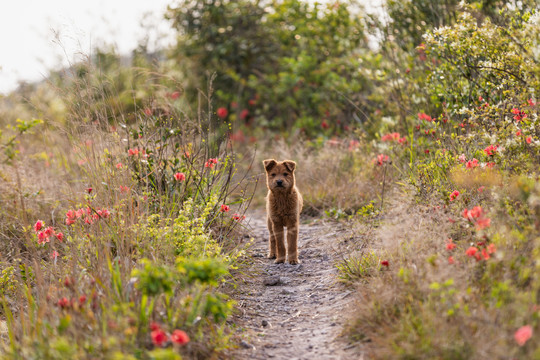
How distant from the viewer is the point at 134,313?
3295 mm

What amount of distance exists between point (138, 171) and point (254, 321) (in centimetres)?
238

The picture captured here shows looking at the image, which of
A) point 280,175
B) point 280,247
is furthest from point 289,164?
point 280,247

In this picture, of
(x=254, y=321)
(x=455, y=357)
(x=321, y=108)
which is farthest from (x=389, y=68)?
(x=455, y=357)

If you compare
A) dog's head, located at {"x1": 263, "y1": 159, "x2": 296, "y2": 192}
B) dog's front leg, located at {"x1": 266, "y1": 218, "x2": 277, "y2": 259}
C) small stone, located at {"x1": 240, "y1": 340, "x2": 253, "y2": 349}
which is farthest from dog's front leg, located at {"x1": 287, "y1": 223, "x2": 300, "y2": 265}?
small stone, located at {"x1": 240, "y1": 340, "x2": 253, "y2": 349}

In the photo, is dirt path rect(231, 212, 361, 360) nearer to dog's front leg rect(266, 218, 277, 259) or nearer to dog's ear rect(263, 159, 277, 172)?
Result: dog's front leg rect(266, 218, 277, 259)

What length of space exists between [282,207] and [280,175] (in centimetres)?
37

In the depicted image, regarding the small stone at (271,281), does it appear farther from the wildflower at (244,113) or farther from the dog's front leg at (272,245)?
the wildflower at (244,113)

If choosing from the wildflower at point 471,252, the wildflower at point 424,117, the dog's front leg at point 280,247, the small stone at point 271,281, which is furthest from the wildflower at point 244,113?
the wildflower at point 471,252

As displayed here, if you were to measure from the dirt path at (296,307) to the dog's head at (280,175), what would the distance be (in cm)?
88

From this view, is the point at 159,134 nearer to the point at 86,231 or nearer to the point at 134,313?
the point at 86,231

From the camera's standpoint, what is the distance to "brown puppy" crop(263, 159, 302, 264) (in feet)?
19.0

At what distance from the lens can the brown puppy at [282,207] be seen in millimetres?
5797

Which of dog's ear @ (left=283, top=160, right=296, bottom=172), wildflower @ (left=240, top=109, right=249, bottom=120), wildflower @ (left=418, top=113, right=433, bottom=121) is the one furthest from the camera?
wildflower @ (left=240, top=109, right=249, bottom=120)

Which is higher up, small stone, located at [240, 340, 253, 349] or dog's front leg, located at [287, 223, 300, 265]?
dog's front leg, located at [287, 223, 300, 265]
